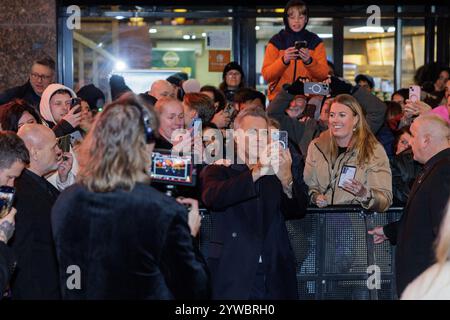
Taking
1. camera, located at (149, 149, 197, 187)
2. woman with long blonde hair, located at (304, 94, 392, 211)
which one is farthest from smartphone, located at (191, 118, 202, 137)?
camera, located at (149, 149, 197, 187)

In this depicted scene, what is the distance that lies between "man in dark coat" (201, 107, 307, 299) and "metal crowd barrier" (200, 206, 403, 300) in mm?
701

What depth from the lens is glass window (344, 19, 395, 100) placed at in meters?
12.9

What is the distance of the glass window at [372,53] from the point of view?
12.9 metres

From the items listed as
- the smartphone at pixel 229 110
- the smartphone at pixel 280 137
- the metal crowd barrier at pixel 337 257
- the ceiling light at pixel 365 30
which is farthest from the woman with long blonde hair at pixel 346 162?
the ceiling light at pixel 365 30

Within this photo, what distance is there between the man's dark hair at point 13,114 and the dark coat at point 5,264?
2554 millimetres

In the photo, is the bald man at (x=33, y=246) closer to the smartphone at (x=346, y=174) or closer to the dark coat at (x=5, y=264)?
the dark coat at (x=5, y=264)

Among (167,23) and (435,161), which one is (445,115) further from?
(167,23)

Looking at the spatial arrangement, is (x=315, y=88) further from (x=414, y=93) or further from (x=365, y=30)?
(x=365, y=30)

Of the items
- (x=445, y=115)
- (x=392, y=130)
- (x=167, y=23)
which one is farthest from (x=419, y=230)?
(x=167, y=23)

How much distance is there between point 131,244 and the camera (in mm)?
4230

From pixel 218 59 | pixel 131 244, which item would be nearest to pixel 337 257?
pixel 131 244

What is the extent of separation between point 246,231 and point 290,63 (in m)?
4.03

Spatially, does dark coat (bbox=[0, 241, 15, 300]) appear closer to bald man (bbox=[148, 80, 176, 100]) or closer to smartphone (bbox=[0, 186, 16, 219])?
smartphone (bbox=[0, 186, 16, 219])

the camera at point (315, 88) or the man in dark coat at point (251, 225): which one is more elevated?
the camera at point (315, 88)
